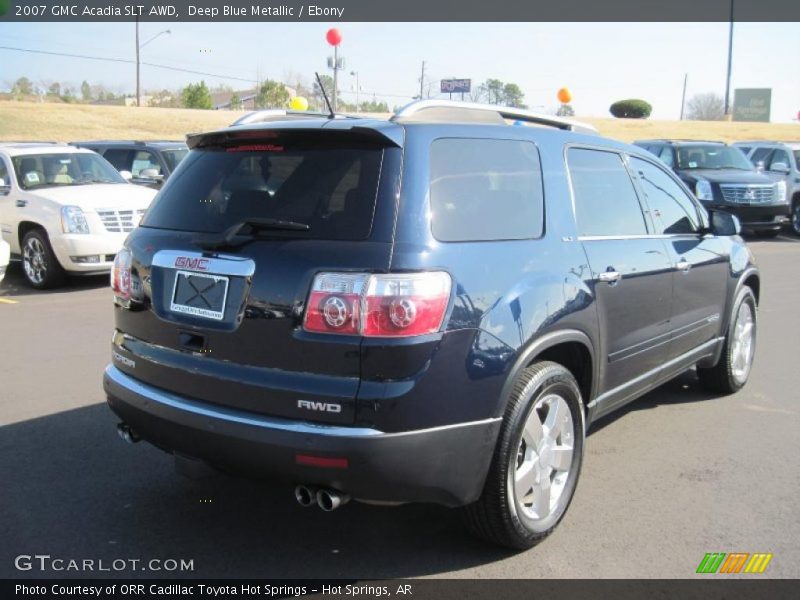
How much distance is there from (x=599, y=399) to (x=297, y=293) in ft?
6.19

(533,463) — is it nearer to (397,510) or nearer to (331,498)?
(397,510)

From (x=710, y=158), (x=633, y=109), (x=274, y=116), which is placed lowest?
(x=274, y=116)

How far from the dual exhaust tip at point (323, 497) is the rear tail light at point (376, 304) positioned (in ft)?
2.06

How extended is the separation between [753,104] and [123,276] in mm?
89836

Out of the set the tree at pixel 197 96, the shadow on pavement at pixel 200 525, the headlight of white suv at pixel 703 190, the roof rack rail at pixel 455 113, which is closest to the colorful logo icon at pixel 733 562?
the shadow on pavement at pixel 200 525

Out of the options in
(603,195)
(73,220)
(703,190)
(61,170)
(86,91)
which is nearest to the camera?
(603,195)

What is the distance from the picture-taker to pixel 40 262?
1025 centimetres

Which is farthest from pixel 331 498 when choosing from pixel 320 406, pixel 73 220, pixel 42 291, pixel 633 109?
pixel 633 109

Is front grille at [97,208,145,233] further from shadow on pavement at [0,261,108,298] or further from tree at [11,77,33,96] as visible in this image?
tree at [11,77,33,96]

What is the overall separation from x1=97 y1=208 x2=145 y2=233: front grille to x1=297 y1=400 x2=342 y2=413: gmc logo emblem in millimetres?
7800

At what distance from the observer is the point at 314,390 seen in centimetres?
301

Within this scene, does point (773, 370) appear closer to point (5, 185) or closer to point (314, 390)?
Result: point (314, 390)

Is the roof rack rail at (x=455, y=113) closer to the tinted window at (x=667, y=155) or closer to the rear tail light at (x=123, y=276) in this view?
the rear tail light at (x=123, y=276)

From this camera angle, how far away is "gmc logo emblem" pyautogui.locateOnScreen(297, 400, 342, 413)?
2975mm
